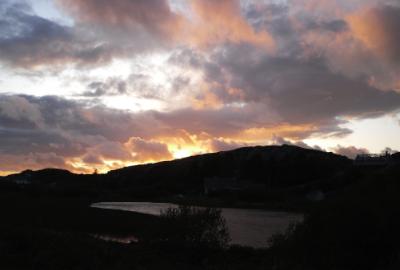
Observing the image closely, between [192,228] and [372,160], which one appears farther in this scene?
[372,160]

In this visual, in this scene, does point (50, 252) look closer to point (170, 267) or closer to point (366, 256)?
point (170, 267)

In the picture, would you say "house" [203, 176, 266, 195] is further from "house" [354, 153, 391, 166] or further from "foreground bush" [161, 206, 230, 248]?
"foreground bush" [161, 206, 230, 248]

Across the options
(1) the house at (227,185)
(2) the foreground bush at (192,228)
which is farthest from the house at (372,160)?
(2) the foreground bush at (192,228)

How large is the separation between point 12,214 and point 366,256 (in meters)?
45.8

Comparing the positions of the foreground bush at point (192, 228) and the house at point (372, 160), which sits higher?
the house at point (372, 160)

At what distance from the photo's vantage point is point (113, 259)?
28266 mm

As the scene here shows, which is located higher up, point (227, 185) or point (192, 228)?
point (227, 185)

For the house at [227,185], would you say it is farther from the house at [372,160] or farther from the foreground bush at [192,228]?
the foreground bush at [192,228]

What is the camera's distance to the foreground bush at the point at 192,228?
111ft

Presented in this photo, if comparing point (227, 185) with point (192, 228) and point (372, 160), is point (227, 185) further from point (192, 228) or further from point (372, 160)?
point (192, 228)

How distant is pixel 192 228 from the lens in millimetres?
33844

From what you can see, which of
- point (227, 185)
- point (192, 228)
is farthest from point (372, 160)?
point (192, 228)

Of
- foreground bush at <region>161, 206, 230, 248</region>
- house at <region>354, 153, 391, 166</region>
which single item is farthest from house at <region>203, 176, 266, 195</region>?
foreground bush at <region>161, 206, 230, 248</region>

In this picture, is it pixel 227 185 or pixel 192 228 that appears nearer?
pixel 192 228
